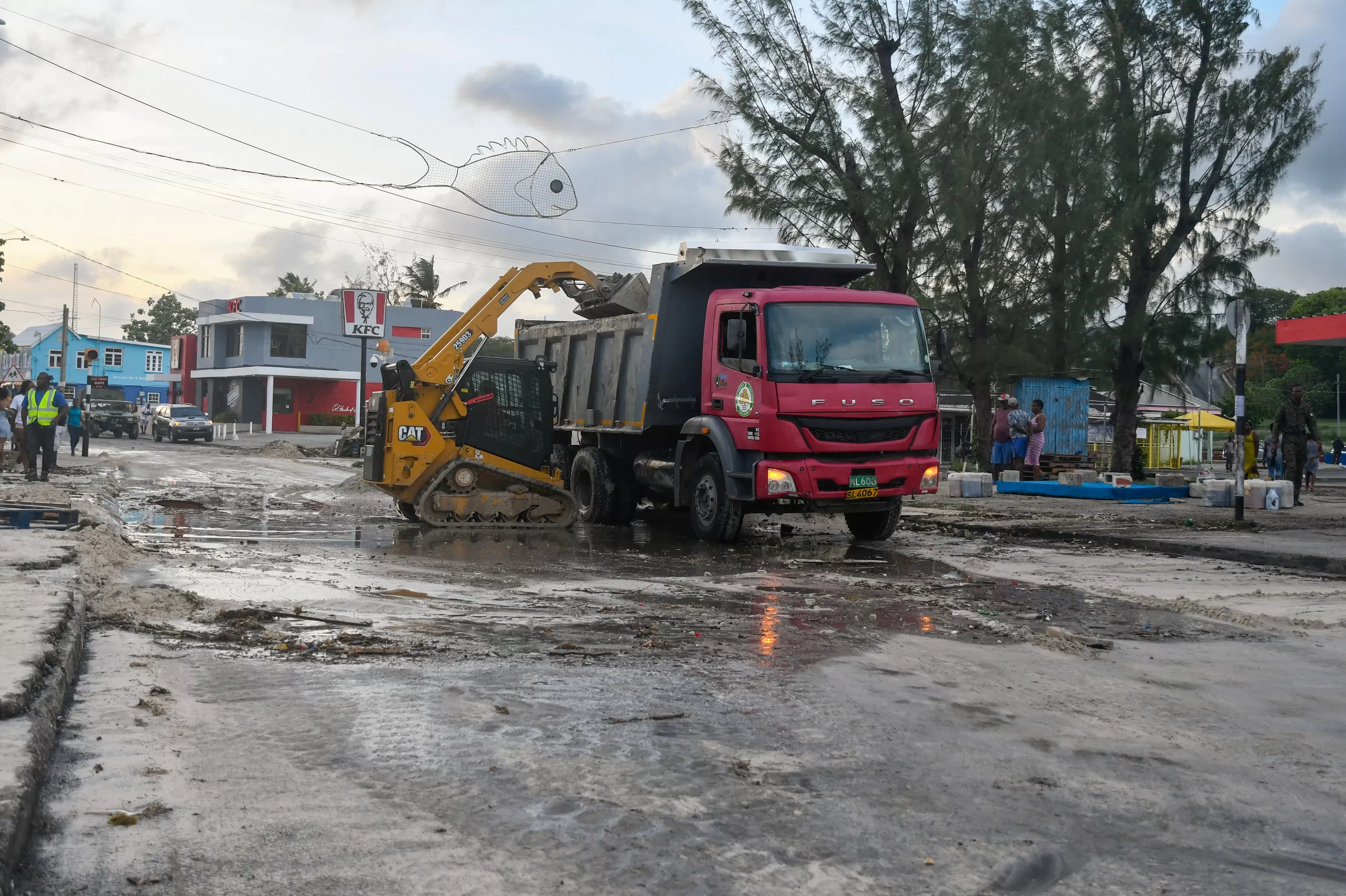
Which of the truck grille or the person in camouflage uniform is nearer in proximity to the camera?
the truck grille

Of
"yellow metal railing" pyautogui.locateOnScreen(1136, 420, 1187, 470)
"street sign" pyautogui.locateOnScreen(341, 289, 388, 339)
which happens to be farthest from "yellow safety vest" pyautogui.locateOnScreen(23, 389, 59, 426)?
"yellow metal railing" pyautogui.locateOnScreen(1136, 420, 1187, 470)

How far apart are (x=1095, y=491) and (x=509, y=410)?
10839 millimetres

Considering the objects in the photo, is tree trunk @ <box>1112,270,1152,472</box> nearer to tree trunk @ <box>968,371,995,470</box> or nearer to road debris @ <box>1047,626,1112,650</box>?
tree trunk @ <box>968,371,995,470</box>

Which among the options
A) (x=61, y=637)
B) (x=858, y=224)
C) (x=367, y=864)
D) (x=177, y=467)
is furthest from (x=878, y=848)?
(x=177, y=467)

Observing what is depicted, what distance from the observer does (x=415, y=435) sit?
1534cm

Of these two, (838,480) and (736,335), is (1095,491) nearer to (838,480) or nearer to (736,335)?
(838,480)

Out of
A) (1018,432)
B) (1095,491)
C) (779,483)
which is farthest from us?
(1018,432)

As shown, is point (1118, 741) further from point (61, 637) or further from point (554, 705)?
point (61, 637)

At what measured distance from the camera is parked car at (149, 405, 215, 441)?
52344mm

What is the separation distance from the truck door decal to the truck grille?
537mm

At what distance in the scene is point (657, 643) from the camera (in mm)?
7004

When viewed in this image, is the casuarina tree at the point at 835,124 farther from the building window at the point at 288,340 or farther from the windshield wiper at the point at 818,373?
the building window at the point at 288,340

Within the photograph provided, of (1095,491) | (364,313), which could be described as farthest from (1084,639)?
(364,313)

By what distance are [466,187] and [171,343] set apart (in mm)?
73448
